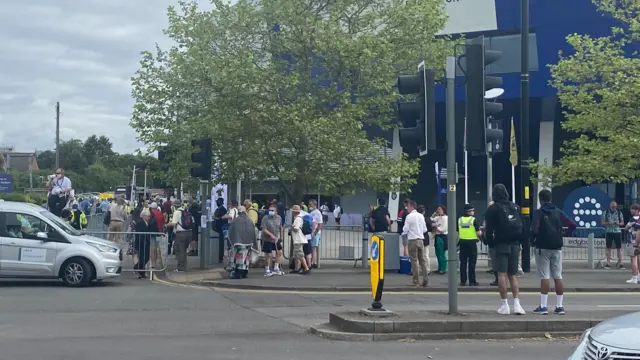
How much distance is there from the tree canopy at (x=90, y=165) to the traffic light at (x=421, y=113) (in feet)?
195

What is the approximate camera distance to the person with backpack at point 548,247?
11039mm

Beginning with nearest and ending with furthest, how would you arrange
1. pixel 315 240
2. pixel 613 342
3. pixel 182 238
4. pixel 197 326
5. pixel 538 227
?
pixel 613 342 → pixel 197 326 → pixel 538 227 → pixel 182 238 → pixel 315 240

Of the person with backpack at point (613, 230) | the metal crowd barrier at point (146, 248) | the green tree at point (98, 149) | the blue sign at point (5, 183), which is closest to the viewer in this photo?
the metal crowd barrier at point (146, 248)

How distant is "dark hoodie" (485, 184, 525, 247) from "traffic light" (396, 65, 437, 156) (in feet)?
4.39

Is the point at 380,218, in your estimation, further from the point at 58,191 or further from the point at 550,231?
the point at 58,191

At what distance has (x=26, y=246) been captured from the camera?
51.6 ft

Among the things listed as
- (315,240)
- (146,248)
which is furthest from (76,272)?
(315,240)

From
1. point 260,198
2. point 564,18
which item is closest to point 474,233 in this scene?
point 564,18

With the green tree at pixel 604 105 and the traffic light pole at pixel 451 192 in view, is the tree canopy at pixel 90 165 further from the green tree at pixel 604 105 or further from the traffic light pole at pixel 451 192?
the traffic light pole at pixel 451 192

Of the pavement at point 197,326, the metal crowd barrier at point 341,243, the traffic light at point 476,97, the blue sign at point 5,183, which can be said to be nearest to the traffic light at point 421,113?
the traffic light at point 476,97

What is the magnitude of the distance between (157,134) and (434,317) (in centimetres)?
1127

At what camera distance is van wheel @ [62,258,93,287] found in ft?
52.1

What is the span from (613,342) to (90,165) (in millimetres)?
89777

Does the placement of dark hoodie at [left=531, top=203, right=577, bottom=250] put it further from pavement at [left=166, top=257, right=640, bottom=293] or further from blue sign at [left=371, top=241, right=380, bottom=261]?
pavement at [left=166, top=257, right=640, bottom=293]
